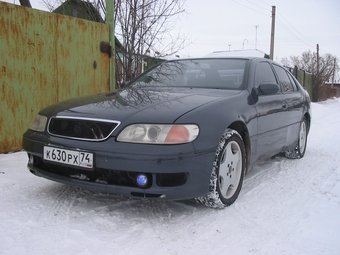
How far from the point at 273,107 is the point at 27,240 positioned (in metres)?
2.76

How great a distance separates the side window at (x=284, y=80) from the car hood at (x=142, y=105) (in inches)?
59.5

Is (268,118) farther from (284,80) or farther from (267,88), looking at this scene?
(284,80)

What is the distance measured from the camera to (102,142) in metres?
2.37

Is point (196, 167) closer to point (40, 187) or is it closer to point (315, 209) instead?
point (315, 209)

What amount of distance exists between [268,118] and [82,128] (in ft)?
6.54

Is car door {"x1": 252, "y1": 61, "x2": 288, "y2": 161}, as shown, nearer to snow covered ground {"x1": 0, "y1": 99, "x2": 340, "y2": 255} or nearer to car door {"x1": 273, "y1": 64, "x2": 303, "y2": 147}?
car door {"x1": 273, "y1": 64, "x2": 303, "y2": 147}

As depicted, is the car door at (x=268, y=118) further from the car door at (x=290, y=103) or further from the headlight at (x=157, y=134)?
the headlight at (x=157, y=134)

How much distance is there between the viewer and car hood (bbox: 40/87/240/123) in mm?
2453

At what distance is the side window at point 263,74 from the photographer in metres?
3.62

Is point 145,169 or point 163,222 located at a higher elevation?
point 145,169

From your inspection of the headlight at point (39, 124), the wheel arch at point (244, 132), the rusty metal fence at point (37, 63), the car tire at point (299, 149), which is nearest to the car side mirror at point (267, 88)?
the wheel arch at point (244, 132)

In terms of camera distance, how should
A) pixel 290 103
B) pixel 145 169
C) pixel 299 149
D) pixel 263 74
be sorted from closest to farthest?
1. pixel 145 169
2. pixel 263 74
3. pixel 290 103
4. pixel 299 149

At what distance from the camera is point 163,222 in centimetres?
248

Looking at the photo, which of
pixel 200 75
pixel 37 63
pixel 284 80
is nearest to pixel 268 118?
pixel 200 75
